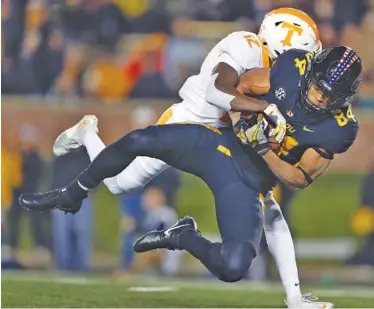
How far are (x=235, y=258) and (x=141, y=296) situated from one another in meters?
1.57

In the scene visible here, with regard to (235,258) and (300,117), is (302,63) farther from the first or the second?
(235,258)

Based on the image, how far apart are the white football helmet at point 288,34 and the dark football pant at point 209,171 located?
56cm

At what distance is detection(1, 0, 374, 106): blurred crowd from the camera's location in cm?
1131

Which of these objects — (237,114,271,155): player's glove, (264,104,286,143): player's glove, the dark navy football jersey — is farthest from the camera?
the dark navy football jersey

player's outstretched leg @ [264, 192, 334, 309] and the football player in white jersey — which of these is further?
player's outstretched leg @ [264, 192, 334, 309]

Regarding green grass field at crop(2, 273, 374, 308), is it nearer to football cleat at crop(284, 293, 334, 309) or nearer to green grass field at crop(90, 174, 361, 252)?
football cleat at crop(284, 293, 334, 309)

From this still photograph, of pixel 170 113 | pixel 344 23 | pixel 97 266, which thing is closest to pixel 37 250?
pixel 97 266

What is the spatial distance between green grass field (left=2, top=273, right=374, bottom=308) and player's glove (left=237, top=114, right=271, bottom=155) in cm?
120

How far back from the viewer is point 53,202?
6.15 meters

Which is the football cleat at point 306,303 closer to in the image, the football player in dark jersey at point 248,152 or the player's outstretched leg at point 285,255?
the player's outstretched leg at point 285,255

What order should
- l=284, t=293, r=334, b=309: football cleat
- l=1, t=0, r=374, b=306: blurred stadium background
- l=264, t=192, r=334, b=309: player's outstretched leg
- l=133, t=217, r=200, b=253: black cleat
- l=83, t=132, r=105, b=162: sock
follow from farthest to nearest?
l=1, t=0, r=374, b=306: blurred stadium background < l=83, t=132, r=105, b=162: sock < l=264, t=192, r=334, b=309: player's outstretched leg < l=284, t=293, r=334, b=309: football cleat < l=133, t=217, r=200, b=253: black cleat

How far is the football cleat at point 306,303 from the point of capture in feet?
19.9

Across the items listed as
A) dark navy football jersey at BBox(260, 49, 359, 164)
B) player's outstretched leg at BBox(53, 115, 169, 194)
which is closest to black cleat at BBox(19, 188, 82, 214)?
player's outstretched leg at BBox(53, 115, 169, 194)

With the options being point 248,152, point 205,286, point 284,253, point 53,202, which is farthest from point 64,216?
point 248,152
